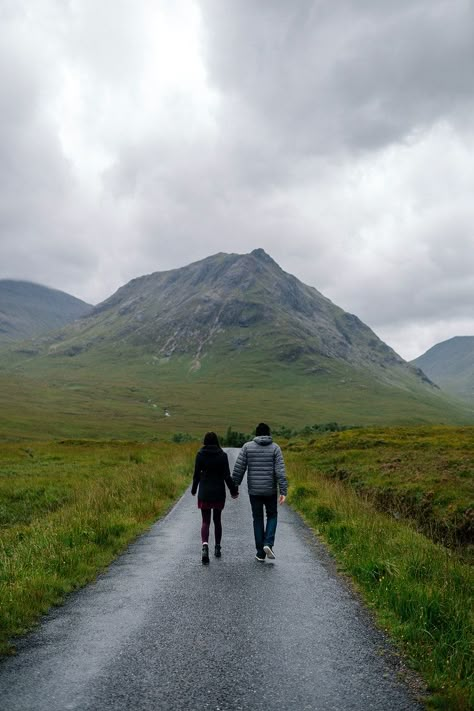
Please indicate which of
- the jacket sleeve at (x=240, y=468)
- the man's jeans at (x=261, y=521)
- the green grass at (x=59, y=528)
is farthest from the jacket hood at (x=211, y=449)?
the green grass at (x=59, y=528)

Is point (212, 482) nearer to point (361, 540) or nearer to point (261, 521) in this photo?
point (261, 521)

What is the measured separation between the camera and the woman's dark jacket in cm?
1311

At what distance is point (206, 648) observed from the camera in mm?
7320

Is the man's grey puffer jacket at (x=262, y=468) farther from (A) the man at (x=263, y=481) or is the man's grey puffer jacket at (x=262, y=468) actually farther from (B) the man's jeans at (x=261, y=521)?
(B) the man's jeans at (x=261, y=521)

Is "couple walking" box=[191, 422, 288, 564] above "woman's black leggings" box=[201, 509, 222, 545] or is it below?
above

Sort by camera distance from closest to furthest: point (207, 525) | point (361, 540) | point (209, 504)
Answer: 1. point (207, 525)
2. point (361, 540)
3. point (209, 504)

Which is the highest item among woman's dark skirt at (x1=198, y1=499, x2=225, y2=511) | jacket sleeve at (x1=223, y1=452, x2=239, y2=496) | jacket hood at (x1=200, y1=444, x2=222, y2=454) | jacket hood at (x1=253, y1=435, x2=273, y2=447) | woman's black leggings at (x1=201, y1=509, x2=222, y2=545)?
jacket hood at (x1=253, y1=435, x2=273, y2=447)

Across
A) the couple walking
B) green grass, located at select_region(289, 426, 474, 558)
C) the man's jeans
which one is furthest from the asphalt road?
green grass, located at select_region(289, 426, 474, 558)

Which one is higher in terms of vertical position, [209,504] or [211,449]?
[211,449]

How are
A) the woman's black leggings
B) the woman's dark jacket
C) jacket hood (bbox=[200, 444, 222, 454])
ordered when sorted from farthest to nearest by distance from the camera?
jacket hood (bbox=[200, 444, 222, 454])
the woman's dark jacket
the woman's black leggings

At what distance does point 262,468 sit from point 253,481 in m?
0.40

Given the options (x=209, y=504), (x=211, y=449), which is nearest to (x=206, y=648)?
(x=209, y=504)

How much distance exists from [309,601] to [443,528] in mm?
11482

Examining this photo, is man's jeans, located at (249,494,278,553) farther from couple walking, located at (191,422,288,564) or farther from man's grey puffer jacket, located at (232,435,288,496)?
man's grey puffer jacket, located at (232,435,288,496)
